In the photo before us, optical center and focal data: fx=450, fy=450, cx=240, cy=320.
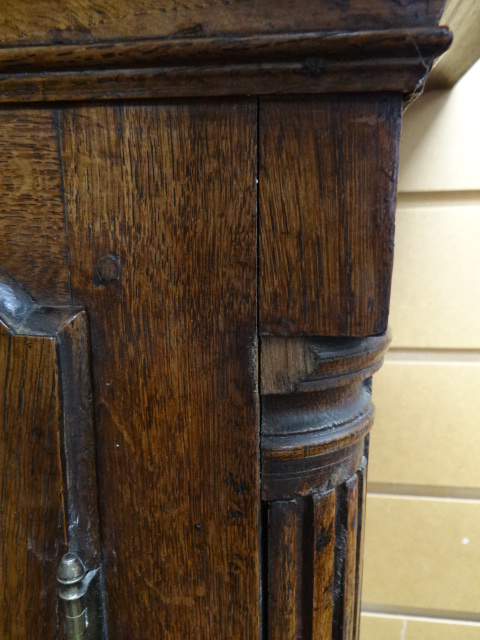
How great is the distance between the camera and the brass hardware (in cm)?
34

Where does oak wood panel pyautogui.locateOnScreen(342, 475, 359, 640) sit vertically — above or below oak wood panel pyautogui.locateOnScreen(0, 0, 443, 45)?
below

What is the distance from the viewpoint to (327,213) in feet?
1.02

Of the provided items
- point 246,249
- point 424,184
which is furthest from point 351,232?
point 424,184

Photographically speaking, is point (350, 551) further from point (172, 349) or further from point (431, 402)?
point (431, 402)

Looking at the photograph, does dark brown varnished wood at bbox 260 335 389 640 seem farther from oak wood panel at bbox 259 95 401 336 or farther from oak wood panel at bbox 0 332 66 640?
oak wood panel at bbox 0 332 66 640

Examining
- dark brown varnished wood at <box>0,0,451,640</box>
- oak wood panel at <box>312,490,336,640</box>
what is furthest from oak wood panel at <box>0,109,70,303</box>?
oak wood panel at <box>312,490,336,640</box>

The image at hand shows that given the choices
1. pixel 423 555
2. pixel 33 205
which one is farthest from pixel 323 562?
pixel 423 555

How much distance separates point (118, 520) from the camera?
1.19ft

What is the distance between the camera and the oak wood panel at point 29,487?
338mm

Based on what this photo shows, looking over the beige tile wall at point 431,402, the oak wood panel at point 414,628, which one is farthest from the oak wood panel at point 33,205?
the oak wood panel at point 414,628

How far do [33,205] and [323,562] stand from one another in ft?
1.19

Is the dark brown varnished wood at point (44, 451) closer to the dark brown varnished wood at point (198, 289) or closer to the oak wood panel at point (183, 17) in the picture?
the dark brown varnished wood at point (198, 289)

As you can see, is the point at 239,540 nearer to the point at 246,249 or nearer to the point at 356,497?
the point at 356,497

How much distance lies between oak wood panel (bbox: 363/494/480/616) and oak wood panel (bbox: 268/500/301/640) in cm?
43
